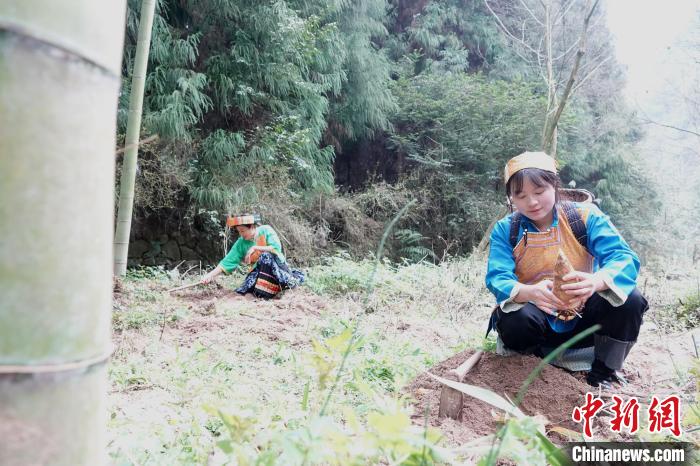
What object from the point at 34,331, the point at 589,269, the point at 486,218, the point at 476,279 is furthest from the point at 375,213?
the point at 34,331

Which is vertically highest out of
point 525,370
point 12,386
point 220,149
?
point 220,149

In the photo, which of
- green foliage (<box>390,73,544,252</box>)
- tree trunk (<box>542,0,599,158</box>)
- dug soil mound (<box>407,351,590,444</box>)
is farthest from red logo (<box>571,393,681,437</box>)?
green foliage (<box>390,73,544,252</box>)

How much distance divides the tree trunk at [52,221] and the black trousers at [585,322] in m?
1.82

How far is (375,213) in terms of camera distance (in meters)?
10.9

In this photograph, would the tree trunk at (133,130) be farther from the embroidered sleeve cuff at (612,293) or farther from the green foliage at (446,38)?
the green foliage at (446,38)

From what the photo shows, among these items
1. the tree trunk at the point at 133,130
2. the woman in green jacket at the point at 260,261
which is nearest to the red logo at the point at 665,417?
the tree trunk at the point at 133,130

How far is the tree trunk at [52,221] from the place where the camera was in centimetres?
43

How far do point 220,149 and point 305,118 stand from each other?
78.0 inches

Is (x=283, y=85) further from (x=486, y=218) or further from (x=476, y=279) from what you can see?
(x=486, y=218)

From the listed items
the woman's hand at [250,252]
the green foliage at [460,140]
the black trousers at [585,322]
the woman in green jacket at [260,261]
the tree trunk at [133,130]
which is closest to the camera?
the black trousers at [585,322]

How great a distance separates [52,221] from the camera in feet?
1.50

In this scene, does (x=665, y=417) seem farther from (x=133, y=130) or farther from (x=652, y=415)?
(x=133, y=130)

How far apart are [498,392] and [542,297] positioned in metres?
0.41
